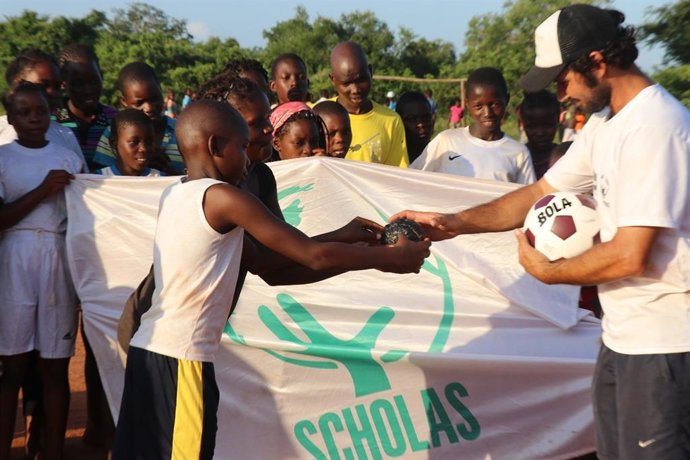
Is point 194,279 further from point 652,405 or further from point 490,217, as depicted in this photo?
Answer: point 652,405

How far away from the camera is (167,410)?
352 cm

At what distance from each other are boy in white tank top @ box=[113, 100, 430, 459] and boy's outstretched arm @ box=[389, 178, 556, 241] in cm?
89

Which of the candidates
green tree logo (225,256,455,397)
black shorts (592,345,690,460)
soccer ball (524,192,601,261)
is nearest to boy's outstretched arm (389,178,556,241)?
soccer ball (524,192,601,261)

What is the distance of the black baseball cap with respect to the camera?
3.49 meters

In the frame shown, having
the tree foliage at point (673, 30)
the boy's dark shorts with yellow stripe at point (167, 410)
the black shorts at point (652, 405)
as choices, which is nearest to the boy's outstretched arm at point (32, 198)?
the boy's dark shorts with yellow stripe at point (167, 410)

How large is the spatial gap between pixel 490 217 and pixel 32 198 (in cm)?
260

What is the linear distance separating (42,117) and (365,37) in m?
46.9

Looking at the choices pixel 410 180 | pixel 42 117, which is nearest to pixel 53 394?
pixel 42 117

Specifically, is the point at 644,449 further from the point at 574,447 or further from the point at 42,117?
the point at 42,117

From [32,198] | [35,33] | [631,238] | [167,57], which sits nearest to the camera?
[631,238]

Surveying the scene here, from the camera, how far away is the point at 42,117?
17.6 ft

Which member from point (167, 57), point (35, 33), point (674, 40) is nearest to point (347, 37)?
point (167, 57)

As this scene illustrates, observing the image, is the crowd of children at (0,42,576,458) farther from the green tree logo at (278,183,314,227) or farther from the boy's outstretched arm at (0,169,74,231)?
the green tree logo at (278,183,314,227)

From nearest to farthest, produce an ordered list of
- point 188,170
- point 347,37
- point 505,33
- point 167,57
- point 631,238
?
point 631,238
point 188,170
point 167,57
point 505,33
point 347,37
